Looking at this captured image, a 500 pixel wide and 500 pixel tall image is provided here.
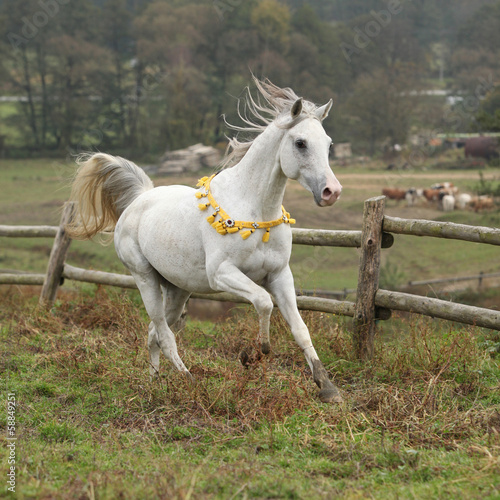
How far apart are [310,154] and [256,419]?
1.72m

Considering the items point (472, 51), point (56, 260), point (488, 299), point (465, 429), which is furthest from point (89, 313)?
point (472, 51)

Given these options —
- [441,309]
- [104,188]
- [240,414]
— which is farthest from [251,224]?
[104,188]

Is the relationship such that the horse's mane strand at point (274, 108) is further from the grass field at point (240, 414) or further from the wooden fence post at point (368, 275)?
the grass field at point (240, 414)

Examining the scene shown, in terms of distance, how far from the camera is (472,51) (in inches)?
2121

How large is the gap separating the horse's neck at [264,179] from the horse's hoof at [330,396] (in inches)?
48.3

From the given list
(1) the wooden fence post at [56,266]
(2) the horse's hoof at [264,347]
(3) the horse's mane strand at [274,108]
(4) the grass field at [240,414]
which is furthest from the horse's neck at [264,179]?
(1) the wooden fence post at [56,266]

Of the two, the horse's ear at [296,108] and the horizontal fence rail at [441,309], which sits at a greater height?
the horse's ear at [296,108]

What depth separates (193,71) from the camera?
43.4m

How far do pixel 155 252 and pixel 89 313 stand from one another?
2876 millimetres

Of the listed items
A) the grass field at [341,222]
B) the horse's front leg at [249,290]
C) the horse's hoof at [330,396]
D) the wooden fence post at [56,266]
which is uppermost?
the horse's front leg at [249,290]

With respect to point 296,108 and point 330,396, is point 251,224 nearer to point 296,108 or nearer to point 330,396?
point 296,108

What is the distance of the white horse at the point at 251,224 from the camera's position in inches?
169

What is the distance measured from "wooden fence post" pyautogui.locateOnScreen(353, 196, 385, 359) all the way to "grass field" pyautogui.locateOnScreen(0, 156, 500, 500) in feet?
0.44

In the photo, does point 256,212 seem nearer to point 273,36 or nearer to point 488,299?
point 488,299
